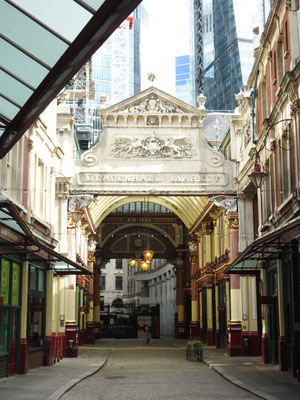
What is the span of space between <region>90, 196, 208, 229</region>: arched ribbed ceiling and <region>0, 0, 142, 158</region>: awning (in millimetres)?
30596

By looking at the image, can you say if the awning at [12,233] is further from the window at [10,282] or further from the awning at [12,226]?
the window at [10,282]

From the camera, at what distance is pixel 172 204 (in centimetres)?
5169

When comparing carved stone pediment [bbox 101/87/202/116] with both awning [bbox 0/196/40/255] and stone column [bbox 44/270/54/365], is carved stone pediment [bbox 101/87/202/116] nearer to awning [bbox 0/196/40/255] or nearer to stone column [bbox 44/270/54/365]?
stone column [bbox 44/270/54/365]

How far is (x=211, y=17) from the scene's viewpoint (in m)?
122

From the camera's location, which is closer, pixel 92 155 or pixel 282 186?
pixel 282 186

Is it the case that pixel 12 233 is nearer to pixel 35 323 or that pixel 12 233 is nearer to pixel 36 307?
pixel 36 307

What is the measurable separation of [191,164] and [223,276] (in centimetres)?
761

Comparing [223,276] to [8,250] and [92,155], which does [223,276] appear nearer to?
[92,155]

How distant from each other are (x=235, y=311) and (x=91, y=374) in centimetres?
986

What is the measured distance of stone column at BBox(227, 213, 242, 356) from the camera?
1203 inches

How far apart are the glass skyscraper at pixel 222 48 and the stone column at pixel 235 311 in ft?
220

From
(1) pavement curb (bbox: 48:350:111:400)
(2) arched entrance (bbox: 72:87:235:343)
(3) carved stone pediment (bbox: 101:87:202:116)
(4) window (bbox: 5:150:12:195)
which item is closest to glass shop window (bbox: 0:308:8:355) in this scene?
(1) pavement curb (bbox: 48:350:111:400)

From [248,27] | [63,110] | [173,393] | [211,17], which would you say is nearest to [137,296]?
[248,27]

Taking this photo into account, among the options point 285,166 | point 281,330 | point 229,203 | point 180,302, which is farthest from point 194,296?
point 285,166
